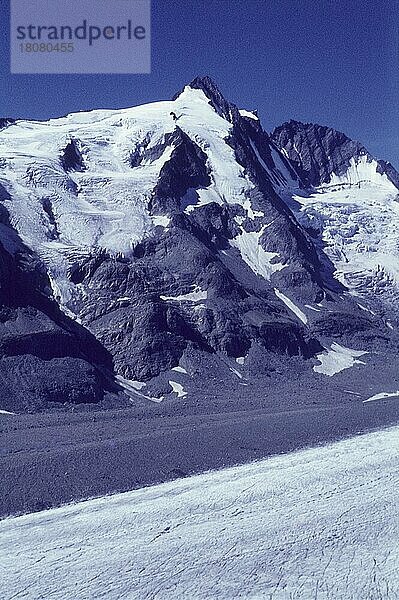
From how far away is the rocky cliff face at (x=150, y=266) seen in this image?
Answer: 3966 cm

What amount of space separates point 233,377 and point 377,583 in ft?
104

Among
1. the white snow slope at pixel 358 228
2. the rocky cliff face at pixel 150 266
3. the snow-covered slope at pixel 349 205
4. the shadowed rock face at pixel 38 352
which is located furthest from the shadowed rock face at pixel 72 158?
the white snow slope at pixel 358 228

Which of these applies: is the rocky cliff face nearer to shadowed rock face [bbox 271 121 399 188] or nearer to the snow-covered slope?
the snow-covered slope

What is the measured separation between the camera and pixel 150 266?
177ft

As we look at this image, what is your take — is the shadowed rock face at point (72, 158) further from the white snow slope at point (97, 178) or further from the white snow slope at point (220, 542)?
the white snow slope at point (220, 542)

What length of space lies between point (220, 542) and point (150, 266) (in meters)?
42.2

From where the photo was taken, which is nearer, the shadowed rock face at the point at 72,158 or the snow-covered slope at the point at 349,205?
the shadowed rock face at the point at 72,158

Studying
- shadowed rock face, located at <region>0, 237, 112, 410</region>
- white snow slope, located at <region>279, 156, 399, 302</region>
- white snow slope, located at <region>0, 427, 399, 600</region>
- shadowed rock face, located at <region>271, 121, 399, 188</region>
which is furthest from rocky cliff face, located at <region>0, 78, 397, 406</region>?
shadowed rock face, located at <region>271, 121, 399, 188</region>

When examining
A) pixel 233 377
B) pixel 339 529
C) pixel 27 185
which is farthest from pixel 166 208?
pixel 339 529

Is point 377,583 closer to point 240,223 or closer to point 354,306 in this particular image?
point 354,306

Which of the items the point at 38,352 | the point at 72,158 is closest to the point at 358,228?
the point at 72,158

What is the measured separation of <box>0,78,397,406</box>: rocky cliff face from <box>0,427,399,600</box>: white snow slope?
18.1 meters

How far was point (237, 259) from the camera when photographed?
63062 mm

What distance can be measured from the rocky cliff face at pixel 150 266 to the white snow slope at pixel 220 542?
18.1 m
